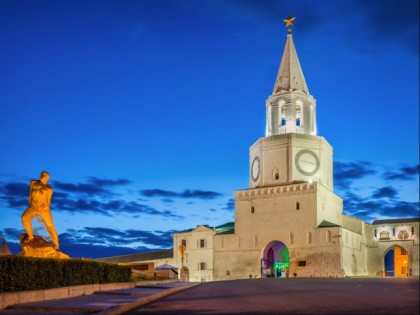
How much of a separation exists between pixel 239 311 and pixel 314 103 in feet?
160

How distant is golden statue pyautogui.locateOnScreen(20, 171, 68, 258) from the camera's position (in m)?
21.3

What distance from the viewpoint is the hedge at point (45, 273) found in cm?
1560

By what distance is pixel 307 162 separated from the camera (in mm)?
57062

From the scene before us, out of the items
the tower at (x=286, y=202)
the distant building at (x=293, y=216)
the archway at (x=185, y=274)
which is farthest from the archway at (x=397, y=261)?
the archway at (x=185, y=274)

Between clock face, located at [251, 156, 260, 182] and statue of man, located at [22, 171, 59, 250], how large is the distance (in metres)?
38.4

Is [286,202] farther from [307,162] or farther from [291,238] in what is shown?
[307,162]

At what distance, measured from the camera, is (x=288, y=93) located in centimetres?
5784

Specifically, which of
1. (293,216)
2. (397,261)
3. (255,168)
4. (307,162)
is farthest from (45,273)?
(397,261)

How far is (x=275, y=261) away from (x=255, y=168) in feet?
34.2

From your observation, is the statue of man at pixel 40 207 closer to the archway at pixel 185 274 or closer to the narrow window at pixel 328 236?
the narrow window at pixel 328 236

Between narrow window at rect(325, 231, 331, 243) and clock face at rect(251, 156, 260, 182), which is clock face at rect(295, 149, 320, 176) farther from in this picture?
narrow window at rect(325, 231, 331, 243)

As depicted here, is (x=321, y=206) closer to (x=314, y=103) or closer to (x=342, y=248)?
(x=342, y=248)

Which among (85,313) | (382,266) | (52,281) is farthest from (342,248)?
(85,313)

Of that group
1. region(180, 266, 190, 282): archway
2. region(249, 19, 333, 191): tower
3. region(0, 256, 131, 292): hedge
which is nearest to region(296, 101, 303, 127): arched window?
region(249, 19, 333, 191): tower
